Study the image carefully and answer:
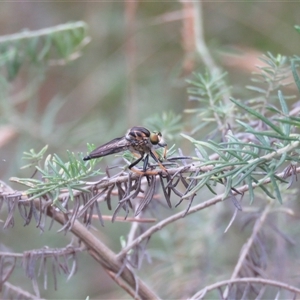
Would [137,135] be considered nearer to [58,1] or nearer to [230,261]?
[230,261]

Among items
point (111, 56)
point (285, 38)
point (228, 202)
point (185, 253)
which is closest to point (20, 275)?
point (185, 253)

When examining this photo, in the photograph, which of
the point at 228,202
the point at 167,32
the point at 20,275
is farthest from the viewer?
the point at 167,32

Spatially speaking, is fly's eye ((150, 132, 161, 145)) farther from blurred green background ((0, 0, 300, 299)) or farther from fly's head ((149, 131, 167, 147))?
blurred green background ((0, 0, 300, 299))

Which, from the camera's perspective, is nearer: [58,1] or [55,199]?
[55,199]

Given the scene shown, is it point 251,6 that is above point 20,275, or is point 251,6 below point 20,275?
above

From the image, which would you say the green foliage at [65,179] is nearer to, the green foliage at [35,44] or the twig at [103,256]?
the twig at [103,256]

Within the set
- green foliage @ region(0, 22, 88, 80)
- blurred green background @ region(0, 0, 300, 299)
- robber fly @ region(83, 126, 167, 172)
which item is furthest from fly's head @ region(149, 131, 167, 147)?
blurred green background @ region(0, 0, 300, 299)

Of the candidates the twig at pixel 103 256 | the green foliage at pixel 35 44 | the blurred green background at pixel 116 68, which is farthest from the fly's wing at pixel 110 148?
the blurred green background at pixel 116 68
